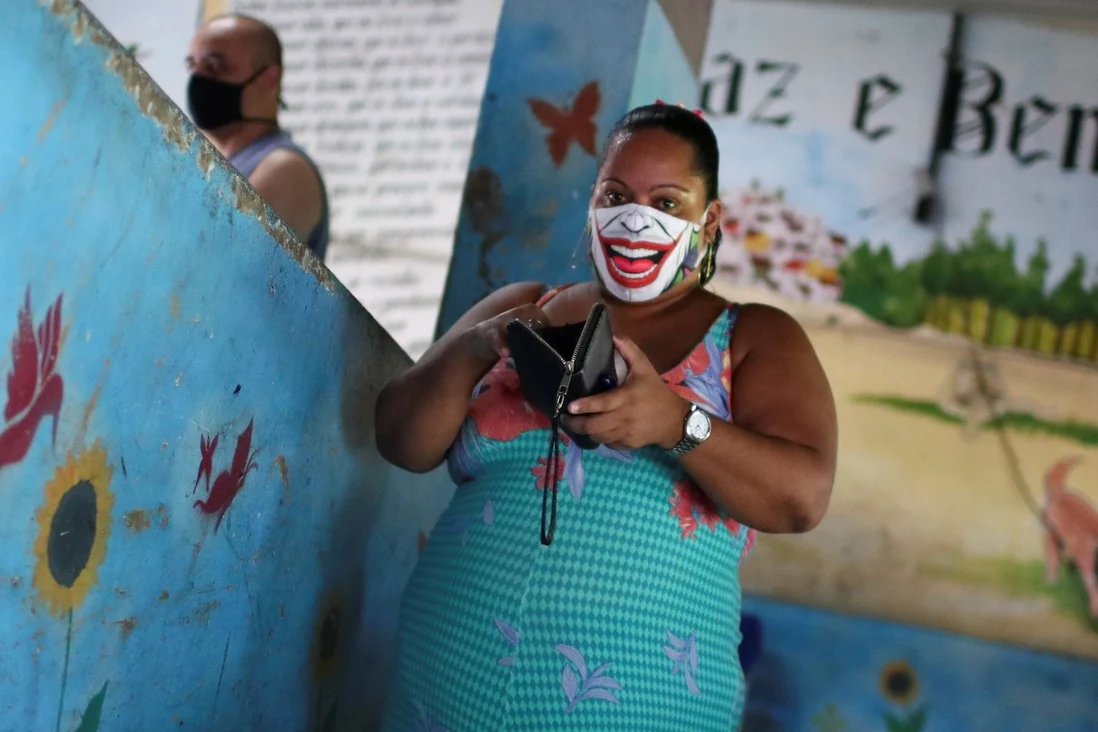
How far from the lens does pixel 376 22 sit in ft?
13.5

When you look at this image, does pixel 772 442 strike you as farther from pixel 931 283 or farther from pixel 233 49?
pixel 931 283

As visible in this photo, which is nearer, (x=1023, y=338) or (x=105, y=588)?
(x=105, y=588)

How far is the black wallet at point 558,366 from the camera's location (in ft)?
3.98

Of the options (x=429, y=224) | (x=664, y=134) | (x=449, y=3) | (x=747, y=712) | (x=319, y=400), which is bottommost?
(x=747, y=712)

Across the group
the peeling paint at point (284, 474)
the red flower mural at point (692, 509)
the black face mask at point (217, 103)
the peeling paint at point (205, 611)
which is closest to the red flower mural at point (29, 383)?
the peeling paint at point (205, 611)

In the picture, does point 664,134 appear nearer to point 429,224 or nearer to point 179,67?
point 429,224

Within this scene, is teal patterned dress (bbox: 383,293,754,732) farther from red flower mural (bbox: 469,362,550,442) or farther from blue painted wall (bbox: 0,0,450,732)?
blue painted wall (bbox: 0,0,450,732)

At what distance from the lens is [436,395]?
4.81ft

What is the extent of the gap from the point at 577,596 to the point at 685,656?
5.9 inches

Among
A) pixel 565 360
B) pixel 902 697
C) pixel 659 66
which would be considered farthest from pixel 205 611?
pixel 902 697

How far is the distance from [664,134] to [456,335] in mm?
391

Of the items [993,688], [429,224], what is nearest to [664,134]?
[993,688]

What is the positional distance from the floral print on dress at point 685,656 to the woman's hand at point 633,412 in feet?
0.79

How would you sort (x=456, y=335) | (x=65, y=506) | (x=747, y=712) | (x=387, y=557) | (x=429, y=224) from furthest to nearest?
1. (x=429, y=224)
2. (x=747, y=712)
3. (x=387, y=557)
4. (x=456, y=335)
5. (x=65, y=506)
